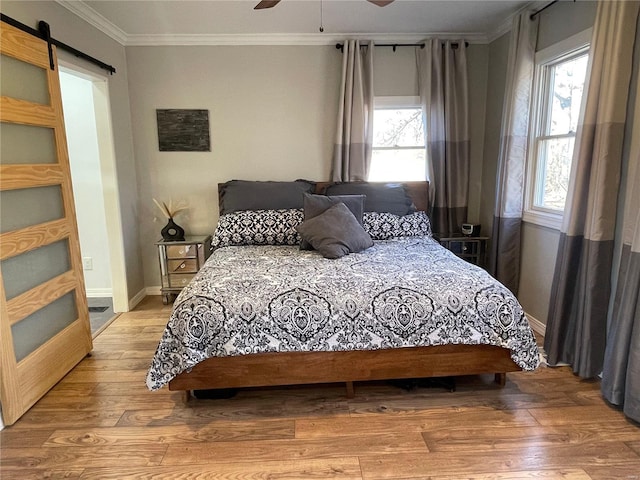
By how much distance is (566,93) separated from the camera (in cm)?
285

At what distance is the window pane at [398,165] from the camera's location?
3.90m

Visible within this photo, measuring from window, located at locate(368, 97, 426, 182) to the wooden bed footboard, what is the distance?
210 cm

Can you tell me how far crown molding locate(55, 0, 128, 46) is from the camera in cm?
271

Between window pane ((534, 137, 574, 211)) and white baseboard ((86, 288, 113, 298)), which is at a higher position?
window pane ((534, 137, 574, 211))

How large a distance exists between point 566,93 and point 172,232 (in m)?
3.41

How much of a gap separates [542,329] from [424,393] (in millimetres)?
Answer: 1335

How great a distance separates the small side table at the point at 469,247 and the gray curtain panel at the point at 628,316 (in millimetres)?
1483

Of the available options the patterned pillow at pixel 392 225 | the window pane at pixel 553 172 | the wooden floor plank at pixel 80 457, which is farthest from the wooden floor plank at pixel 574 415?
the wooden floor plank at pixel 80 457

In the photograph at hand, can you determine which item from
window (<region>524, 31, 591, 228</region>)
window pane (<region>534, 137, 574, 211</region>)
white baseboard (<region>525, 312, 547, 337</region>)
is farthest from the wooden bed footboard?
window pane (<region>534, 137, 574, 211</region>)

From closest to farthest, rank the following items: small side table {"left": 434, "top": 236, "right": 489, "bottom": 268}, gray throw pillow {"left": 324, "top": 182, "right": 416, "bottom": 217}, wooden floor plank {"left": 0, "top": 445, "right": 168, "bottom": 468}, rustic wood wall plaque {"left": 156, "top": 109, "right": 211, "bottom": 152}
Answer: wooden floor plank {"left": 0, "top": 445, "right": 168, "bottom": 468}, gray throw pillow {"left": 324, "top": 182, "right": 416, "bottom": 217}, small side table {"left": 434, "top": 236, "right": 489, "bottom": 268}, rustic wood wall plaque {"left": 156, "top": 109, "right": 211, "bottom": 152}

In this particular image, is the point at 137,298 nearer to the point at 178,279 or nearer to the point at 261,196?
the point at 178,279

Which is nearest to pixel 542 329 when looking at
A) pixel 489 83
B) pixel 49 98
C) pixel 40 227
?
pixel 489 83

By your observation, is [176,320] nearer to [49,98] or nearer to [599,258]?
[49,98]

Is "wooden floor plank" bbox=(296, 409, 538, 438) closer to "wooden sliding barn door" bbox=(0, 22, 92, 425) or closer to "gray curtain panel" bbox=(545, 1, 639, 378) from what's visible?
"gray curtain panel" bbox=(545, 1, 639, 378)
